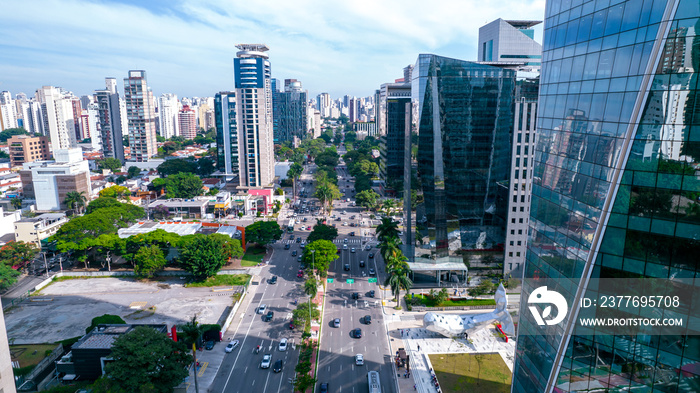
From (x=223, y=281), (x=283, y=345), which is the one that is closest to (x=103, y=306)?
(x=223, y=281)

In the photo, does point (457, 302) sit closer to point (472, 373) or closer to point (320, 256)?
point (472, 373)

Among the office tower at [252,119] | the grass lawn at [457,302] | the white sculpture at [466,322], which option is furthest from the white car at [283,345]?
the office tower at [252,119]

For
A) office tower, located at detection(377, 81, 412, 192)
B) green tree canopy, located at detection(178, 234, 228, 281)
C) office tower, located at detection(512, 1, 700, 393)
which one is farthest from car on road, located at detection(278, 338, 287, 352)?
office tower, located at detection(377, 81, 412, 192)

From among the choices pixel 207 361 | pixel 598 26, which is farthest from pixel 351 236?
pixel 598 26

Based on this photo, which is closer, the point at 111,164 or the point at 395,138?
the point at 395,138

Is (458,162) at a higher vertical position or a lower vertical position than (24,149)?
higher

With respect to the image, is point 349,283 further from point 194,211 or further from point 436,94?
point 194,211

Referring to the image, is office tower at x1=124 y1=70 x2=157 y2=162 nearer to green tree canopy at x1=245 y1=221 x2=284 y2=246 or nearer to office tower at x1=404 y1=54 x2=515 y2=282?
green tree canopy at x1=245 y1=221 x2=284 y2=246
